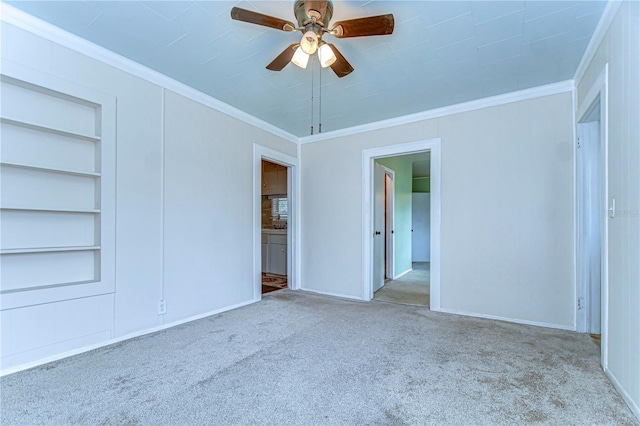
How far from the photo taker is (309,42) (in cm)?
174

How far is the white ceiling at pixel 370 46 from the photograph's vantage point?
189 cm

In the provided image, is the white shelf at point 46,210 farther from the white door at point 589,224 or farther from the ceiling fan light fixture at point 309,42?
the white door at point 589,224

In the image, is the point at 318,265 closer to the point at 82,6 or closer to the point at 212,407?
the point at 212,407

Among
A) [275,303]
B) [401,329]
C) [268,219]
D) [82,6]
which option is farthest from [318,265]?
[82,6]

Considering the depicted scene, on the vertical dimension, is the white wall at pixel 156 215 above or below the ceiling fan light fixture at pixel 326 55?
below

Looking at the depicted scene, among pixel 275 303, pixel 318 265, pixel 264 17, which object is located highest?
pixel 264 17

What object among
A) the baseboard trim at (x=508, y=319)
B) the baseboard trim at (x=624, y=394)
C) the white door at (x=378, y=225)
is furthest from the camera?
the white door at (x=378, y=225)

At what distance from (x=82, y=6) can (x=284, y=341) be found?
2.85 m

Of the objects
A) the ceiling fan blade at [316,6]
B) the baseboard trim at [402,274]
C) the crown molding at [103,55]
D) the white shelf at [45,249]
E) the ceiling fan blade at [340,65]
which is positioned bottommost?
the baseboard trim at [402,274]

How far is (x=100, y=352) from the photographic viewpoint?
7.29 feet

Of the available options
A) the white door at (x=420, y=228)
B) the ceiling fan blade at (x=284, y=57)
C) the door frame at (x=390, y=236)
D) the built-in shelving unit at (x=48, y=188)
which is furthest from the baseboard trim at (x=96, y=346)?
the white door at (x=420, y=228)

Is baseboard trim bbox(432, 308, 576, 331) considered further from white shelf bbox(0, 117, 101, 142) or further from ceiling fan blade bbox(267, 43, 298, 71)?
white shelf bbox(0, 117, 101, 142)

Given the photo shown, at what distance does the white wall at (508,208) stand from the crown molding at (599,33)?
1.42 ft

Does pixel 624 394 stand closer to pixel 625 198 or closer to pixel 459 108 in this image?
pixel 625 198
